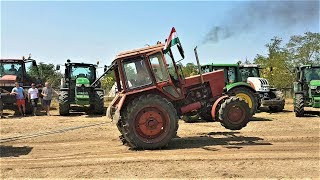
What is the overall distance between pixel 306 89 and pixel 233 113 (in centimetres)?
900

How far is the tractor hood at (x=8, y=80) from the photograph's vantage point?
61.6ft

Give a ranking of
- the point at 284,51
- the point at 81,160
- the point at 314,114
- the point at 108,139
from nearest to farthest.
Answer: the point at 81,160
the point at 108,139
the point at 314,114
the point at 284,51

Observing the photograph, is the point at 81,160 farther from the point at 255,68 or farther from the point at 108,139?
the point at 255,68

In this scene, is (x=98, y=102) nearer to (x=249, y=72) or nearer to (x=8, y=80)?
(x=8, y=80)

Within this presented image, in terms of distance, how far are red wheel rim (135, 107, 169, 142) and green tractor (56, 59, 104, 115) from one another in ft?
28.7

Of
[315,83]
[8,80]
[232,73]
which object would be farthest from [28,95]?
[315,83]

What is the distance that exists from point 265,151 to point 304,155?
76 centimetres

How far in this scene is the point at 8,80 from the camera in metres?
18.9

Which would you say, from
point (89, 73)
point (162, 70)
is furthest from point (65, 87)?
point (162, 70)

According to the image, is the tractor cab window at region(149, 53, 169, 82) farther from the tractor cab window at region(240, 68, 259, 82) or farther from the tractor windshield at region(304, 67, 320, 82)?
the tractor cab window at region(240, 68, 259, 82)

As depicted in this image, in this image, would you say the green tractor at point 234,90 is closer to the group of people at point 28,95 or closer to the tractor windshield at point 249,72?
the tractor windshield at point 249,72

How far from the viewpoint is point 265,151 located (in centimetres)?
831

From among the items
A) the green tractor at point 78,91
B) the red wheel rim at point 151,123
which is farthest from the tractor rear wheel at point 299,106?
the red wheel rim at point 151,123

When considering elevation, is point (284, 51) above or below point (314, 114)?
above
